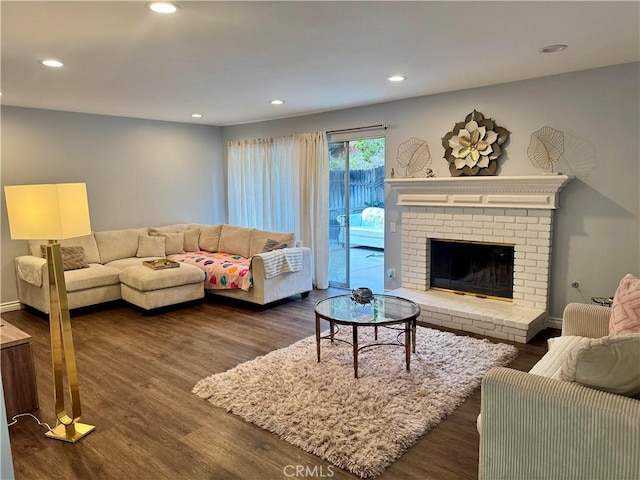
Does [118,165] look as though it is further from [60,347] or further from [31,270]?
[60,347]

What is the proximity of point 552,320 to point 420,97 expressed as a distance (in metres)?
2.72

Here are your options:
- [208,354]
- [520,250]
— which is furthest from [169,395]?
[520,250]

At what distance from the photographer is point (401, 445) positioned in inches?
96.7

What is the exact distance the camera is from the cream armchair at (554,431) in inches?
62.2

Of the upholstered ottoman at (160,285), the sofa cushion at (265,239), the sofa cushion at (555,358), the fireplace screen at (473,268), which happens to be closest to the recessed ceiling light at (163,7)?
the sofa cushion at (555,358)

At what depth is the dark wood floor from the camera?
2303 mm

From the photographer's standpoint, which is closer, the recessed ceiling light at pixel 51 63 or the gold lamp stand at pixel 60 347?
the gold lamp stand at pixel 60 347

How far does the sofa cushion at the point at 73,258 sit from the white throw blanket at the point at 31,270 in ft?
0.60

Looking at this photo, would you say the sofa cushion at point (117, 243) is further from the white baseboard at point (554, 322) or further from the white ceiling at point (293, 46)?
the white baseboard at point (554, 322)

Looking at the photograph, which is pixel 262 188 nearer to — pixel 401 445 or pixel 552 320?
pixel 552 320

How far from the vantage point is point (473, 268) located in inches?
192

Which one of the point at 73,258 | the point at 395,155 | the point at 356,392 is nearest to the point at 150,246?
the point at 73,258

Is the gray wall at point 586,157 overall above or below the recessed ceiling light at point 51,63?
below

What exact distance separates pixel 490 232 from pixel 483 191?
1.39ft
